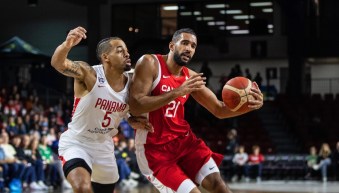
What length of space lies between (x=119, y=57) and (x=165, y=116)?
663 millimetres

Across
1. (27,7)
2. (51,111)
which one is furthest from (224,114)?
(27,7)

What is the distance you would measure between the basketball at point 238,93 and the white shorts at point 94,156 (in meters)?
1.17

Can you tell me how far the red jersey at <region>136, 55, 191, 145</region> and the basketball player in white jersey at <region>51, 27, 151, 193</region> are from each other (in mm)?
105

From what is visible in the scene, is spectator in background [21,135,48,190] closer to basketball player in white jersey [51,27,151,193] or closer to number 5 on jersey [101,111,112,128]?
basketball player in white jersey [51,27,151,193]

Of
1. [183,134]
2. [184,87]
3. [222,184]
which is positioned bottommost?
[222,184]

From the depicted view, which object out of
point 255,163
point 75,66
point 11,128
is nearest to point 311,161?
point 255,163

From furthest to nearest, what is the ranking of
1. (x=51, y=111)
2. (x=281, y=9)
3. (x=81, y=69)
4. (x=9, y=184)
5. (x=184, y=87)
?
(x=281, y=9) → (x=51, y=111) → (x=9, y=184) → (x=81, y=69) → (x=184, y=87)

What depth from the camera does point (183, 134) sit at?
238 inches

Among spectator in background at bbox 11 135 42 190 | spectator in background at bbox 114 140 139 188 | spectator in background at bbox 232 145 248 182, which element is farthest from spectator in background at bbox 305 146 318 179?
spectator in background at bbox 11 135 42 190

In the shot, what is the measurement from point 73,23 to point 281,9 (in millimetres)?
8401

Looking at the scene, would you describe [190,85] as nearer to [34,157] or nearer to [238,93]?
[238,93]

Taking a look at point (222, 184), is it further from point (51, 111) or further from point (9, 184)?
point (51, 111)

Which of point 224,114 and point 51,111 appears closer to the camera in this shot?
point 224,114

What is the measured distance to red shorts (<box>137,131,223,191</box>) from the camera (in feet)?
19.4
